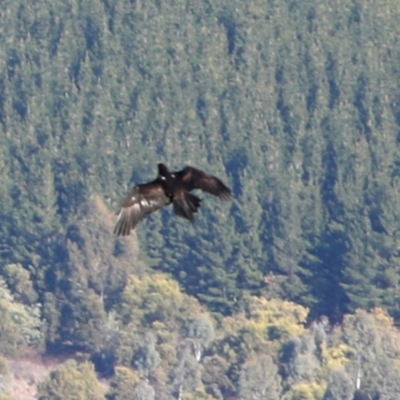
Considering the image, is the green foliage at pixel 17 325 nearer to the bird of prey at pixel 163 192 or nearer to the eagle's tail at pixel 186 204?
the bird of prey at pixel 163 192

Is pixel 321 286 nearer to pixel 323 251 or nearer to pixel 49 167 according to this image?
pixel 323 251

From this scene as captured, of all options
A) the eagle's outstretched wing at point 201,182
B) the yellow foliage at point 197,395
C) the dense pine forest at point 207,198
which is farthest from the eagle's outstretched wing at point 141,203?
the yellow foliage at point 197,395

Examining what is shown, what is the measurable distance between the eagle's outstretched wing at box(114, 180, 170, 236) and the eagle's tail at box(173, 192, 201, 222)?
16.3 inches

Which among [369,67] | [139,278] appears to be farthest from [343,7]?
[139,278]

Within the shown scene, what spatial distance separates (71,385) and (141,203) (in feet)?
182

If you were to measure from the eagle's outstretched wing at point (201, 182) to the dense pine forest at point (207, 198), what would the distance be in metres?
54.9

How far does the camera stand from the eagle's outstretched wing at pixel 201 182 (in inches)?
717

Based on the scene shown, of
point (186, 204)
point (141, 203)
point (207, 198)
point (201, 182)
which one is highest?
point (207, 198)

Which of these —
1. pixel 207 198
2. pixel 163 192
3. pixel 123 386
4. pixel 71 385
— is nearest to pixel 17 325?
pixel 207 198

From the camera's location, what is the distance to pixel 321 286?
98438 millimetres

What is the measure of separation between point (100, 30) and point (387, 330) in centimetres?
3278

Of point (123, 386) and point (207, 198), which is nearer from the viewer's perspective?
point (123, 386)

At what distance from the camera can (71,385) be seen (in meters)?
73.6

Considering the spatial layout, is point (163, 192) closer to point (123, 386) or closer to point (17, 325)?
point (123, 386)
